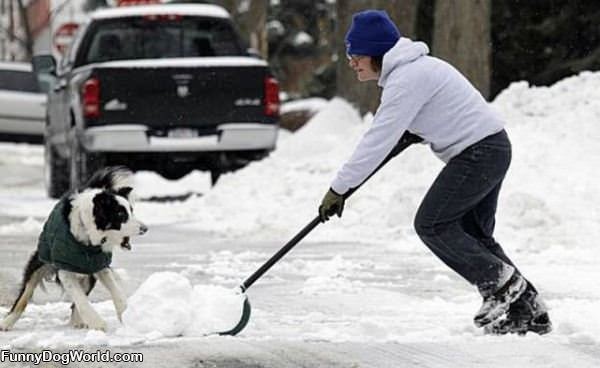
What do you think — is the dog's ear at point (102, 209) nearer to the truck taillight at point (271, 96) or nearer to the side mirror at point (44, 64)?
the truck taillight at point (271, 96)

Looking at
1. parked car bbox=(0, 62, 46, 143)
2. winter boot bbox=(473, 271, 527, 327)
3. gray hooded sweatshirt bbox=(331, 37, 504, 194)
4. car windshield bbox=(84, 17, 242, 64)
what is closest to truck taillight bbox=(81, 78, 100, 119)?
car windshield bbox=(84, 17, 242, 64)

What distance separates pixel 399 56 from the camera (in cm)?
666

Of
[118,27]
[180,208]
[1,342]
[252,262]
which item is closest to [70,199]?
[1,342]

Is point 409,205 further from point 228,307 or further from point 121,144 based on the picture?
point 228,307

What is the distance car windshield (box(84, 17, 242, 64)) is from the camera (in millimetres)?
15789

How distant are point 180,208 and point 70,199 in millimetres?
7823

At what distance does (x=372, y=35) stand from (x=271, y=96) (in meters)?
8.84

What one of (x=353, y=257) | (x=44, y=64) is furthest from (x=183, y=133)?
(x=353, y=257)

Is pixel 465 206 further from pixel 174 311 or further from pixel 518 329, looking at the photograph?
pixel 174 311

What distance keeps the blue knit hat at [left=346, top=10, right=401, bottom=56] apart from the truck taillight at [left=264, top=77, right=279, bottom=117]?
8747 mm

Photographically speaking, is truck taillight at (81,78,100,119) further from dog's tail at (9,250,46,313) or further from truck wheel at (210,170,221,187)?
dog's tail at (9,250,46,313)

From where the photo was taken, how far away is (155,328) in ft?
21.7

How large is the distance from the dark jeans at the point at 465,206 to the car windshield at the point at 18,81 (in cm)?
1866

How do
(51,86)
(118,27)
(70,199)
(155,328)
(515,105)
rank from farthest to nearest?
(51,86), (118,27), (515,105), (70,199), (155,328)
